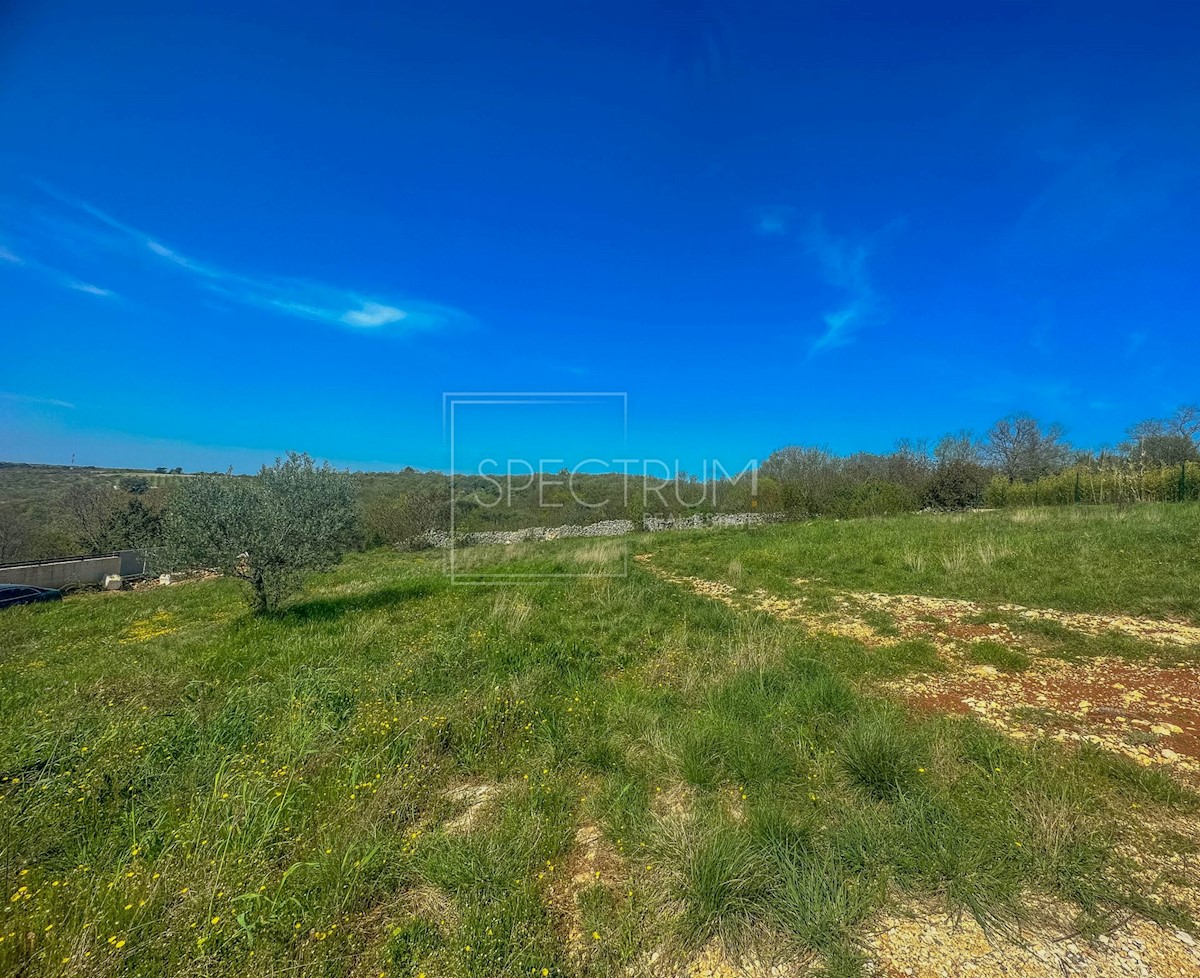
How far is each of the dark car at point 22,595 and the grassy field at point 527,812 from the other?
14.4 meters

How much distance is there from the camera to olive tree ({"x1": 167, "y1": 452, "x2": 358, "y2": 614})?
356 inches

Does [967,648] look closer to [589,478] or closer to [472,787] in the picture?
[472,787]

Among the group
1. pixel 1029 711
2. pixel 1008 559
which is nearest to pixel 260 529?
pixel 1029 711

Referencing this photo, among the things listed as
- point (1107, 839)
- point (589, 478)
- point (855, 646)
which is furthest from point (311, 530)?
point (589, 478)

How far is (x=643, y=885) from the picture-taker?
2793 mm

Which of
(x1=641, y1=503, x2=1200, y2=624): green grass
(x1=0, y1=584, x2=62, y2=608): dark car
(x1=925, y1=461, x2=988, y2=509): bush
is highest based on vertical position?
(x1=925, y1=461, x2=988, y2=509): bush

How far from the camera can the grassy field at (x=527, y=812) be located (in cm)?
246

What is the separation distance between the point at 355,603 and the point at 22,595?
16345 mm

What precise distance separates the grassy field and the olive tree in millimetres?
2699

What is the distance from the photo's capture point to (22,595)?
655 inches

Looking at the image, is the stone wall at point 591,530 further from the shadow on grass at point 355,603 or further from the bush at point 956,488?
the shadow on grass at point 355,603

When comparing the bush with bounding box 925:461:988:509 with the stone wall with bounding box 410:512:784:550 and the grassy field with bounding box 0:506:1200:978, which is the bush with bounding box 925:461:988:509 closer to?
the stone wall with bounding box 410:512:784:550

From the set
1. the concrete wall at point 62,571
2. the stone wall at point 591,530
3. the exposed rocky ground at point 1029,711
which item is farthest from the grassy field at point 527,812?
the concrete wall at point 62,571

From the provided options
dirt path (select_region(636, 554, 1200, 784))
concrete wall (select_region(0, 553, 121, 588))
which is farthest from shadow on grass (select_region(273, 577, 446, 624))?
concrete wall (select_region(0, 553, 121, 588))
